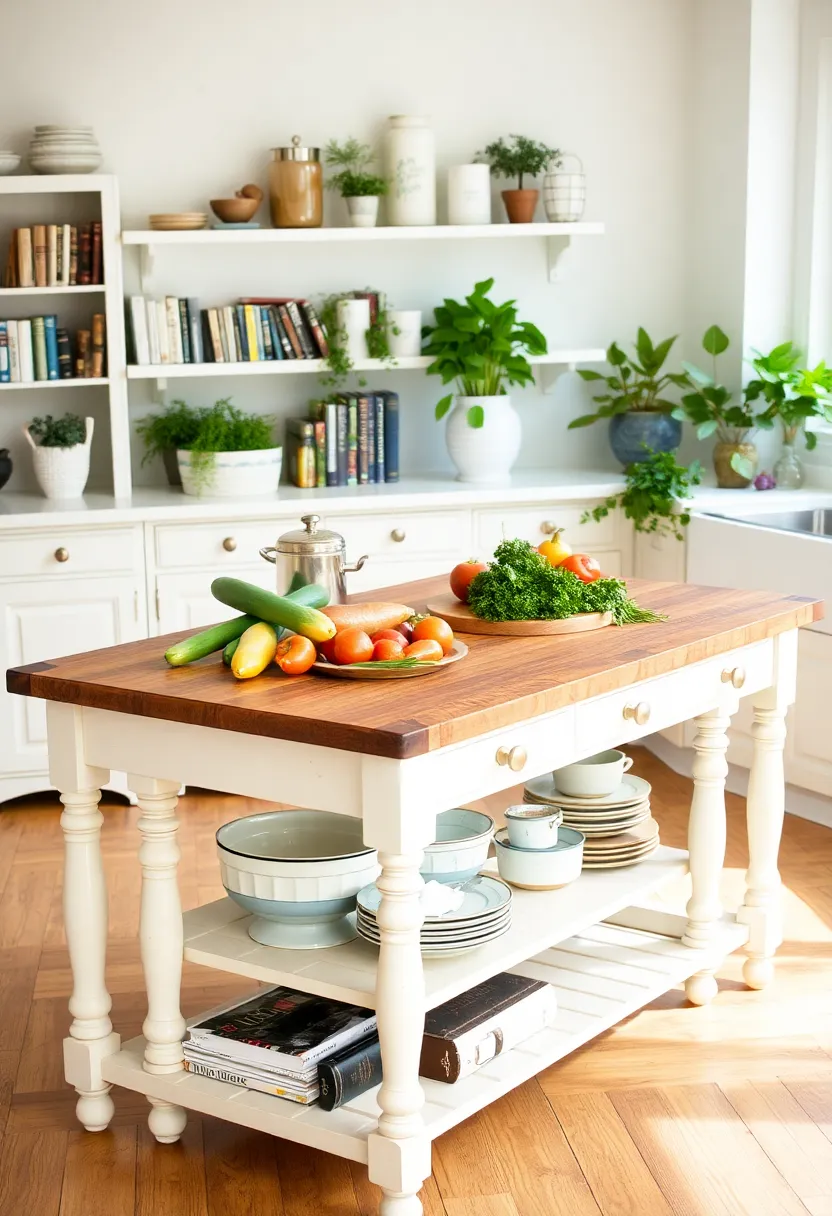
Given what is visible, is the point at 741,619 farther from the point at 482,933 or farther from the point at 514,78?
the point at 514,78

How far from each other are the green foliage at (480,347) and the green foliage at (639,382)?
31 cm

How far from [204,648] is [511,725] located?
0.54 m

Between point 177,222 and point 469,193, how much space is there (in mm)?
974

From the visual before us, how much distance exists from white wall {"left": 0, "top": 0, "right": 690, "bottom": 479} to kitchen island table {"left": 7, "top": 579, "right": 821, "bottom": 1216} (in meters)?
2.36

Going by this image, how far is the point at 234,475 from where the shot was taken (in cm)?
452

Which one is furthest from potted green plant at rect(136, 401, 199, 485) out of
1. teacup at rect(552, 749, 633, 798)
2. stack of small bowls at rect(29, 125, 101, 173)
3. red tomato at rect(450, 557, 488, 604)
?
teacup at rect(552, 749, 633, 798)

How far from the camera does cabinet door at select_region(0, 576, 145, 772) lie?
429 cm

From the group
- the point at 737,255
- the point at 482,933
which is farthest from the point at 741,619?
the point at 737,255

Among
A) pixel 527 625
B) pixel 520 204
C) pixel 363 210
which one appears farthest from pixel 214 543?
pixel 527 625

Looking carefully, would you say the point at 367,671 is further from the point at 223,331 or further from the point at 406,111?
the point at 406,111

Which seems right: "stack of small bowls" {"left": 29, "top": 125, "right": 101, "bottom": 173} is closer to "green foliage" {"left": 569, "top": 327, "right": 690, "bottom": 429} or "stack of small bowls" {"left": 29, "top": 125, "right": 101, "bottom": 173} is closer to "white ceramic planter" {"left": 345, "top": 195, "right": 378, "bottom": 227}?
"white ceramic planter" {"left": 345, "top": 195, "right": 378, "bottom": 227}

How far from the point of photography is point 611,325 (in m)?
5.32

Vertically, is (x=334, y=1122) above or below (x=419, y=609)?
below

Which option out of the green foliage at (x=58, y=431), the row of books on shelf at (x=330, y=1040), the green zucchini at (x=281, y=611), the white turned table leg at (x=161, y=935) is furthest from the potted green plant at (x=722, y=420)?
the white turned table leg at (x=161, y=935)
